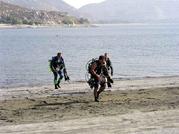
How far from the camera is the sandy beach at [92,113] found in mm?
14297

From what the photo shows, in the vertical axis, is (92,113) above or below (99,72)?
below

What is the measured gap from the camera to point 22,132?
13977 millimetres

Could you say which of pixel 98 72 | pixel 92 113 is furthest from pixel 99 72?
pixel 92 113

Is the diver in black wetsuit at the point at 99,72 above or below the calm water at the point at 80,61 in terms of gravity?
above

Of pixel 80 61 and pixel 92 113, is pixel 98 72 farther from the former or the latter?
pixel 80 61

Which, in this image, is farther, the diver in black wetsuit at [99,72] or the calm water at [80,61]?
the calm water at [80,61]

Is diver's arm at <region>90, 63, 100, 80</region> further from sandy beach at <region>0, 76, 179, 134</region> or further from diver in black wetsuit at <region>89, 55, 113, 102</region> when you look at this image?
sandy beach at <region>0, 76, 179, 134</region>

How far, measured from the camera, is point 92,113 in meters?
16.8

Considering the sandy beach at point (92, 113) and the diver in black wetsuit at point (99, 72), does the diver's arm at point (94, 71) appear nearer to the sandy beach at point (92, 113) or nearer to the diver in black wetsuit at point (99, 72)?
the diver in black wetsuit at point (99, 72)

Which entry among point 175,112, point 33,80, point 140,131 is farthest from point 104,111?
point 33,80

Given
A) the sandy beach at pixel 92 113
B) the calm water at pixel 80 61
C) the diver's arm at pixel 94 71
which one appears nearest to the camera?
the sandy beach at pixel 92 113

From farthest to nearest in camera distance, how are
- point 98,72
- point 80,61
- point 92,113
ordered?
point 80,61
point 98,72
point 92,113

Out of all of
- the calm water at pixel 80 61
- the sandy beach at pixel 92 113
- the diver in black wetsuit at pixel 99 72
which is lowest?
the calm water at pixel 80 61

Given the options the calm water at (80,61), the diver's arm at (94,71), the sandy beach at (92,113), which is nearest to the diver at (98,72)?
the diver's arm at (94,71)
